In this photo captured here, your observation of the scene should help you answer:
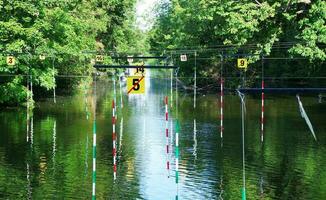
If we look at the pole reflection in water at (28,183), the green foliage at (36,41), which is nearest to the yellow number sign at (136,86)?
the pole reflection in water at (28,183)

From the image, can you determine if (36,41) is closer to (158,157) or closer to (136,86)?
(158,157)

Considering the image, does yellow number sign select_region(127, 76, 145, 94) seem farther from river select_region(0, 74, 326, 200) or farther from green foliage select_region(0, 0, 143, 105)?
green foliage select_region(0, 0, 143, 105)

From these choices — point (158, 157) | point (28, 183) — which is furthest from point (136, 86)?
point (158, 157)

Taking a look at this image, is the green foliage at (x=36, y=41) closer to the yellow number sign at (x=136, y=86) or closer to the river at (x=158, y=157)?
the river at (x=158, y=157)

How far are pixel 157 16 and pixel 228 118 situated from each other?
67.6 meters

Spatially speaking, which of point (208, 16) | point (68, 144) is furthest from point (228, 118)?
point (208, 16)

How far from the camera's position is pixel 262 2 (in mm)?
39625

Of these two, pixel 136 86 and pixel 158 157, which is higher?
pixel 136 86

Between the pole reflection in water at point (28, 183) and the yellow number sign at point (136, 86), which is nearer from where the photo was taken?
the pole reflection in water at point (28, 183)

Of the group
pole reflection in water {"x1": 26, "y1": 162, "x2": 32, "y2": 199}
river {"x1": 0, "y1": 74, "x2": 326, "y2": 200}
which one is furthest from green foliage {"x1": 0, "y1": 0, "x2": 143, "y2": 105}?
pole reflection in water {"x1": 26, "y1": 162, "x2": 32, "y2": 199}

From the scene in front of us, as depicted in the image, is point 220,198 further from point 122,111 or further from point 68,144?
point 122,111

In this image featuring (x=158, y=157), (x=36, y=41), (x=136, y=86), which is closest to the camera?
(x=136, y=86)

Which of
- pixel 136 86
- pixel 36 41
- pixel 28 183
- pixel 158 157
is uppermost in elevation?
pixel 36 41

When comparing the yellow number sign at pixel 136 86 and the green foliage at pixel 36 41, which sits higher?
the green foliage at pixel 36 41
